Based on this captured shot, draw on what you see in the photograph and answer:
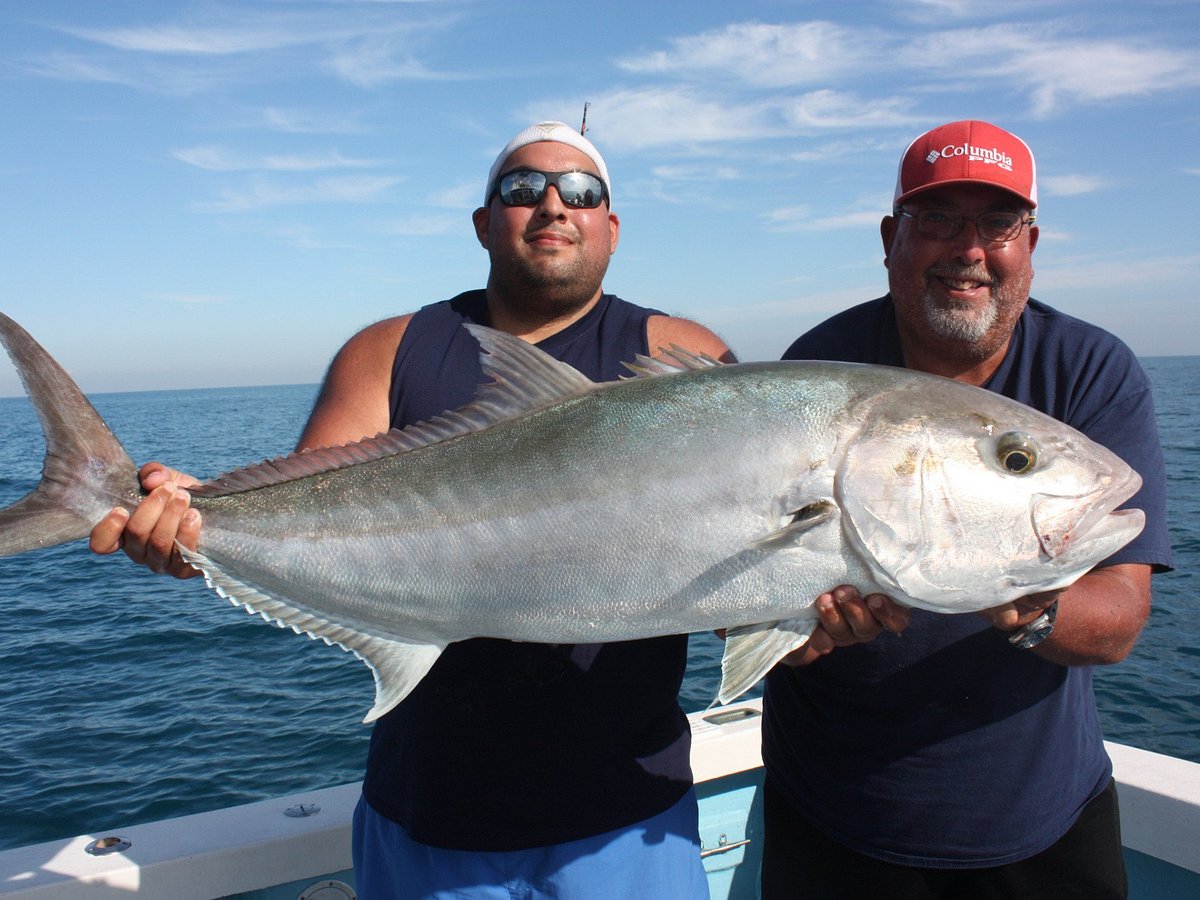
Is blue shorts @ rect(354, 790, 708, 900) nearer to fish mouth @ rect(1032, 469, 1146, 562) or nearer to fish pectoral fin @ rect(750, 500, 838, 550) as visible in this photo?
fish pectoral fin @ rect(750, 500, 838, 550)

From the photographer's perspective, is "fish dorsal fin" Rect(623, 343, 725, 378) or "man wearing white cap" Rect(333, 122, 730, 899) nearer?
"fish dorsal fin" Rect(623, 343, 725, 378)

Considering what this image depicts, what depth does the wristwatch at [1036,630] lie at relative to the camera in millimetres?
2320

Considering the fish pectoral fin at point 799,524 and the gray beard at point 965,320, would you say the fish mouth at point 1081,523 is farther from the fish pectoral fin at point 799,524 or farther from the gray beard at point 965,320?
the gray beard at point 965,320

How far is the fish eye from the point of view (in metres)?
2.25

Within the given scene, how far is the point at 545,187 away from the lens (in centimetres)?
312

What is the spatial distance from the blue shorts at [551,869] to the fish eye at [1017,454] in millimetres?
1523

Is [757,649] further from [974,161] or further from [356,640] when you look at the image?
[974,161]

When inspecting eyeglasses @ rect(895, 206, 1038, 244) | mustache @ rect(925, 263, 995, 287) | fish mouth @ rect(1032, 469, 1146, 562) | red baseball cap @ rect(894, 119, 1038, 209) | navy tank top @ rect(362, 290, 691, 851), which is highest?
red baseball cap @ rect(894, 119, 1038, 209)

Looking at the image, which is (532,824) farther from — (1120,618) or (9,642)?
(9,642)

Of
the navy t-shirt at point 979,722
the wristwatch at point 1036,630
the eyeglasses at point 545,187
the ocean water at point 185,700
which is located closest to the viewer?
the wristwatch at point 1036,630

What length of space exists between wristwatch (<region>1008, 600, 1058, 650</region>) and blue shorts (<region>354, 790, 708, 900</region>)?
1.23 m

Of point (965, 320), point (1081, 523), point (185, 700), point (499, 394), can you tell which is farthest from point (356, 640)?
point (185, 700)

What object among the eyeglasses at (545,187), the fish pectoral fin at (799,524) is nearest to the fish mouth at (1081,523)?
the fish pectoral fin at (799,524)

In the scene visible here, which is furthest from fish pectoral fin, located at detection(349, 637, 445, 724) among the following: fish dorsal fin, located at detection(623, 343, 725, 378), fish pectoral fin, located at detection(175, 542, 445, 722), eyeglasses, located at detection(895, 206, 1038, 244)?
eyeglasses, located at detection(895, 206, 1038, 244)
